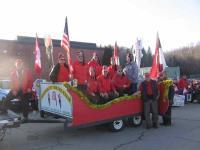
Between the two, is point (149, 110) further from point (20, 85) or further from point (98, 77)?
point (20, 85)

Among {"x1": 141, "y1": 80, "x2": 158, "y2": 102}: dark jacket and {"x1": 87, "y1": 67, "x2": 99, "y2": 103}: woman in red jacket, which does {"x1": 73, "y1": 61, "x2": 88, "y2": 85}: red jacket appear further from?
{"x1": 141, "y1": 80, "x2": 158, "y2": 102}: dark jacket

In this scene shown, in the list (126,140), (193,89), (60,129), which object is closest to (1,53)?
(193,89)

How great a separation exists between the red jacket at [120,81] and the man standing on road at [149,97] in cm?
51

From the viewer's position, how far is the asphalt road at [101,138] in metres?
7.11

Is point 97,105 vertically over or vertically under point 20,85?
under

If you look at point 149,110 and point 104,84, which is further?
point 149,110

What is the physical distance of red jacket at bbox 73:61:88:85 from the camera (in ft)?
28.0

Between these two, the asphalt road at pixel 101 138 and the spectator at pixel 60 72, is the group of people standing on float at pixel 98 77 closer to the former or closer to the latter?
the spectator at pixel 60 72

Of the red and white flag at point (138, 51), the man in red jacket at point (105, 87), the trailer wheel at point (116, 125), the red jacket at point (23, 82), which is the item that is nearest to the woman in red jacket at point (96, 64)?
the man in red jacket at point (105, 87)

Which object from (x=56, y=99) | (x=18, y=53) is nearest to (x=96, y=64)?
(x=56, y=99)

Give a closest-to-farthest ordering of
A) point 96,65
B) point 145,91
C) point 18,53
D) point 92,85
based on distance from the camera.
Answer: point 92,85 < point 145,91 < point 96,65 < point 18,53

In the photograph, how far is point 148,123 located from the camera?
9.22 meters

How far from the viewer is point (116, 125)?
8836 mm

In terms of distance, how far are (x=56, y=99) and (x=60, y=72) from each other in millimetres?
742
